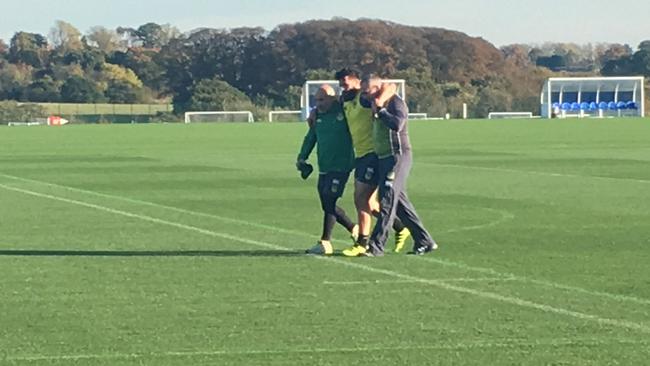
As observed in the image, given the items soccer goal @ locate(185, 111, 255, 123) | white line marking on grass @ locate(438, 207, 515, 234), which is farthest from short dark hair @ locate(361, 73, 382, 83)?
soccer goal @ locate(185, 111, 255, 123)

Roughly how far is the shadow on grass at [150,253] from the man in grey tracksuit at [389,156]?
91 centimetres

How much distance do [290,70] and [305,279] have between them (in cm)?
10570

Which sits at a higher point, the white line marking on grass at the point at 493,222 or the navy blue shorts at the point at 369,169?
the navy blue shorts at the point at 369,169

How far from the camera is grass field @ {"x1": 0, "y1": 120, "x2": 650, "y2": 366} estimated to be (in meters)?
9.06

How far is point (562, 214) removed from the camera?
726 inches

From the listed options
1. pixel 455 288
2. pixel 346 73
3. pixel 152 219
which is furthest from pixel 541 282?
pixel 152 219

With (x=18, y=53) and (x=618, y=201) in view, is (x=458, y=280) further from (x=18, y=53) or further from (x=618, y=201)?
(x=18, y=53)

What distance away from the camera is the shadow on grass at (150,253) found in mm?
14039

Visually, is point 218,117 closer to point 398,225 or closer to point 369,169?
point 398,225

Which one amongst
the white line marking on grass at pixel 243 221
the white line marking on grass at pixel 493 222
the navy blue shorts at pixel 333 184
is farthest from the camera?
the white line marking on grass at pixel 493 222

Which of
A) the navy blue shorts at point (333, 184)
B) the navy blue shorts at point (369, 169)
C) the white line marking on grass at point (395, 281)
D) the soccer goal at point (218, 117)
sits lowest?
the soccer goal at point (218, 117)

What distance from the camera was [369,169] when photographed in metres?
13.9

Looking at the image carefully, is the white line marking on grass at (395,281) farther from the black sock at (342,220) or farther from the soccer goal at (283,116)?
the soccer goal at (283,116)

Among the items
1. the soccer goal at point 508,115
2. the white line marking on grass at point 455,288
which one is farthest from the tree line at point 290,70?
the white line marking on grass at point 455,288
